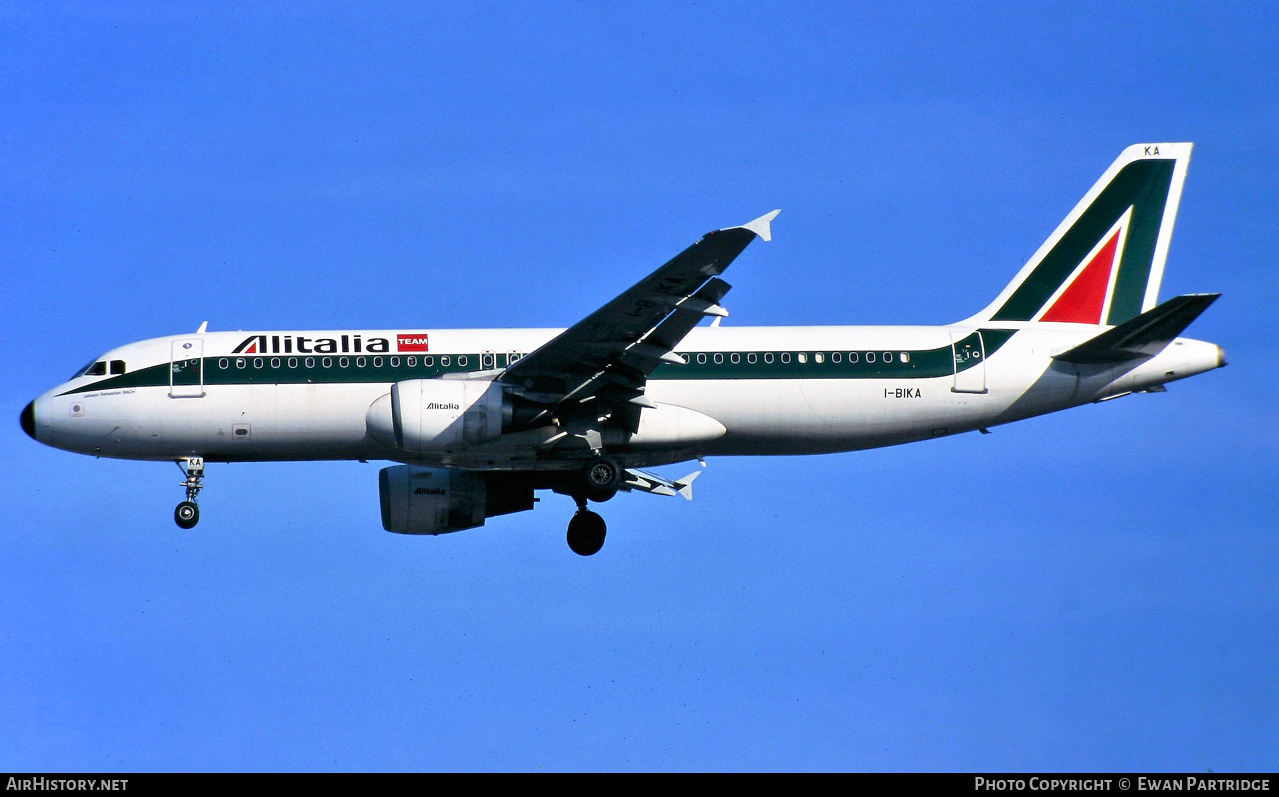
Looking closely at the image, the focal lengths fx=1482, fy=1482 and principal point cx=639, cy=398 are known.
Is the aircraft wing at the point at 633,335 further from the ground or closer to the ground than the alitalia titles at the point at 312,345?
closer to the ground

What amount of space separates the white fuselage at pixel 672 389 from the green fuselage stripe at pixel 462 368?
0.10 ft

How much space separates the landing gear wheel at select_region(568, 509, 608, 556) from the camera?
3325cm

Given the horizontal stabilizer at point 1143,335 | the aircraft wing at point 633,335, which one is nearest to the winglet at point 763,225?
the aircraft wing at point 633,335

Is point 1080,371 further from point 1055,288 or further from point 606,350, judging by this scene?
point 606,350

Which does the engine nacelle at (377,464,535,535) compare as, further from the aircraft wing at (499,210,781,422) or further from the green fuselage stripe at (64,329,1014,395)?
the aircraft wing at (499,210,781,422)

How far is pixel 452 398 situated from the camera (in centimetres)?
Answer: 2941

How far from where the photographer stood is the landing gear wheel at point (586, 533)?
33.2 meters

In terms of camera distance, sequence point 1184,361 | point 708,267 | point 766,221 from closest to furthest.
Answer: point 766,221 → point 708,267 → point 1184,361

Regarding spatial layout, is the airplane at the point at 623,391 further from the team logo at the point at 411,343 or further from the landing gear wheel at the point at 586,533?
the landing gear wheel at the point at 586,533

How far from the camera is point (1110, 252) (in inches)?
1340

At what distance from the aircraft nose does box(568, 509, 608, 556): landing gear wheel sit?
11830mm

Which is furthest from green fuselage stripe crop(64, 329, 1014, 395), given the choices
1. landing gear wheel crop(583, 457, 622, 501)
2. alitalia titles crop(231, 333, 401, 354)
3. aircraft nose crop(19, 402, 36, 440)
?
landing gear wheel crop(583, 457, 622, 501)
